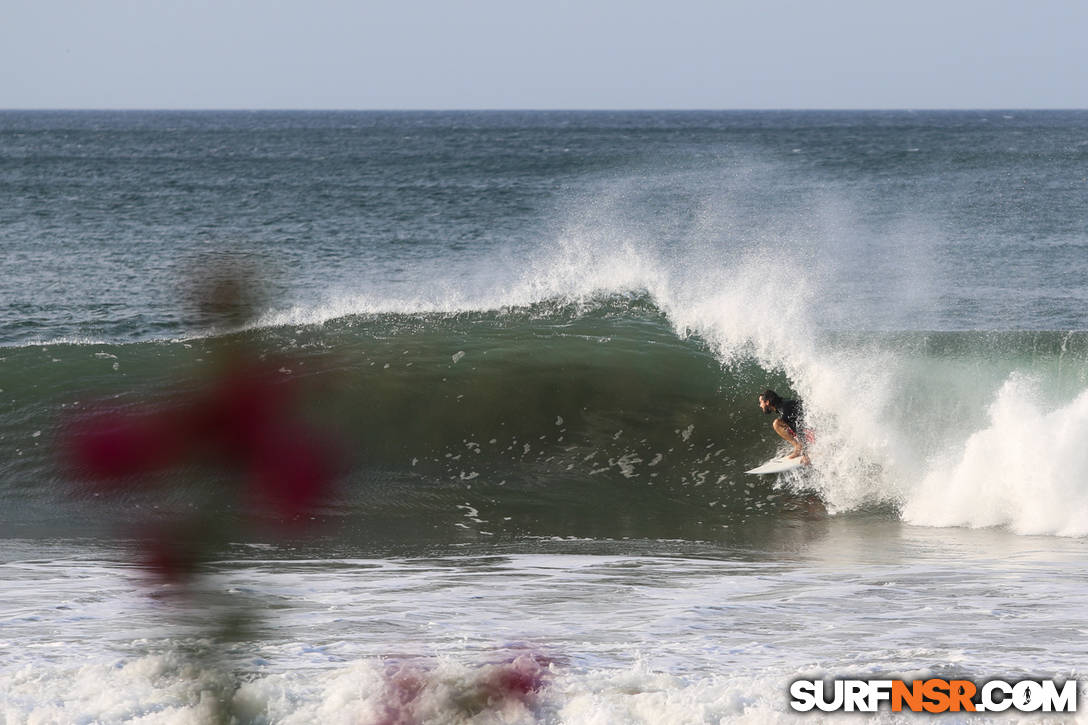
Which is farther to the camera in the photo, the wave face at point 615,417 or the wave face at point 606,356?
the wave face at point 606,356

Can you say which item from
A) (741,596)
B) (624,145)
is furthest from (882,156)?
(741,596)

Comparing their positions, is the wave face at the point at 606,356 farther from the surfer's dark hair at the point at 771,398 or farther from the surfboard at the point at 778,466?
the surfer's dark hair at the point at 771,398

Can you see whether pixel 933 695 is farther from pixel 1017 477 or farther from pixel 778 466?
pixel 778 466

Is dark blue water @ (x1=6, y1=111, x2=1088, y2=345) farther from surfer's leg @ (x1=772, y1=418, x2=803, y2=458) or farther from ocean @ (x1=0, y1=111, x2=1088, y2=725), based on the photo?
surfer's leg @ (x1=772, y1=418, x2=803, y2=458)

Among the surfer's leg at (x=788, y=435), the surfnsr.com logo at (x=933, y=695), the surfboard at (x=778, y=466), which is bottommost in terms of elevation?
the surfboard at (x=778, y=466)

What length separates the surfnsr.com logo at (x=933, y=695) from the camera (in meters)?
5.30

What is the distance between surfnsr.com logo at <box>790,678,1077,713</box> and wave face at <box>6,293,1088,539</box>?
4.34 metres

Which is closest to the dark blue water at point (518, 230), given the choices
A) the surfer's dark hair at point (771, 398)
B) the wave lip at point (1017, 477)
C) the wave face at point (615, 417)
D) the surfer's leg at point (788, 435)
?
the wave face at point (615, 417)

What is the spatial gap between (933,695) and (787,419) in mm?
6521

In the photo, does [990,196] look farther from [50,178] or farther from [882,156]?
[50,178]

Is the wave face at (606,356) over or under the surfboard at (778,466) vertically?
over

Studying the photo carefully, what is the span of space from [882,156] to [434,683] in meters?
68.0

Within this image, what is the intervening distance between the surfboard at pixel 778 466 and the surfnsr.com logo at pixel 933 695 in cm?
604

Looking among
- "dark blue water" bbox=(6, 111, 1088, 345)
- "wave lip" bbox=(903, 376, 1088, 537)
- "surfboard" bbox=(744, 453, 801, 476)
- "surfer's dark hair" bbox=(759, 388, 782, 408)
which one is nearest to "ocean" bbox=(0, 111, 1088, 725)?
"wave lip" bbox=(903, 376, 1088, 537)
